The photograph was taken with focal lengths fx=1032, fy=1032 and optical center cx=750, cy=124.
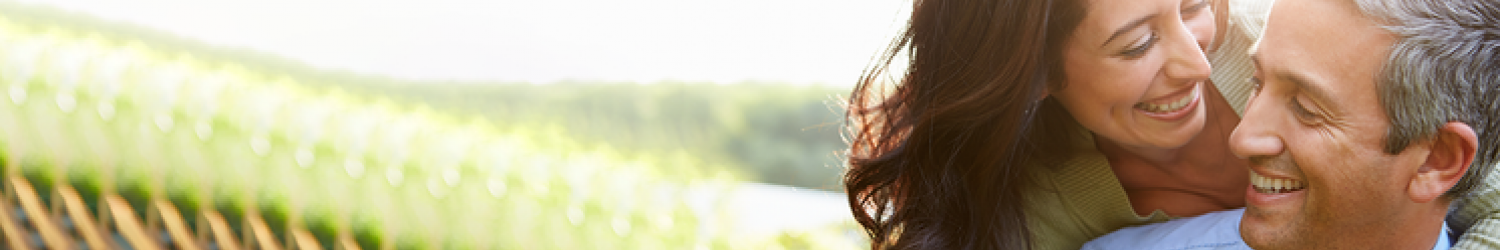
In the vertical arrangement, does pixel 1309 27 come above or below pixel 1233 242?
above

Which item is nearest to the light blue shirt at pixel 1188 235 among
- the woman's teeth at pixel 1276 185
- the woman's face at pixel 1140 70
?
the woman's face at pixel 1140 70

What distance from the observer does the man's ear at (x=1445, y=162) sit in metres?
1.43

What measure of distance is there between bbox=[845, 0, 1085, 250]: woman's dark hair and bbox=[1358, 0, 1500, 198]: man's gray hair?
0.55 metres

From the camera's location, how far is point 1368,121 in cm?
148

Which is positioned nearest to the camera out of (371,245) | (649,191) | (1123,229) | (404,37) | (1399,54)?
(1399,54)

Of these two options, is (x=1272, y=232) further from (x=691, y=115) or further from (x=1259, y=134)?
(x=691, y=115)

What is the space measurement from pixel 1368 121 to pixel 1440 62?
0.13m

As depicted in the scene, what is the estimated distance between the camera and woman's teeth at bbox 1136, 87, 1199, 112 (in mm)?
2034

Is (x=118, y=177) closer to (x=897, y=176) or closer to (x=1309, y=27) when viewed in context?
(x=897, y=176)

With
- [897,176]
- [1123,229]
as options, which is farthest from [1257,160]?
[897,176]

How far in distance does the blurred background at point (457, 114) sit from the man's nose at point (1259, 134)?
77cm

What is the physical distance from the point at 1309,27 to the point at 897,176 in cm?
103

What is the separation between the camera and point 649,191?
18.3ft

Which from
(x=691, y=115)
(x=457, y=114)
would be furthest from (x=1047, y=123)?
(x=691, y=115)
